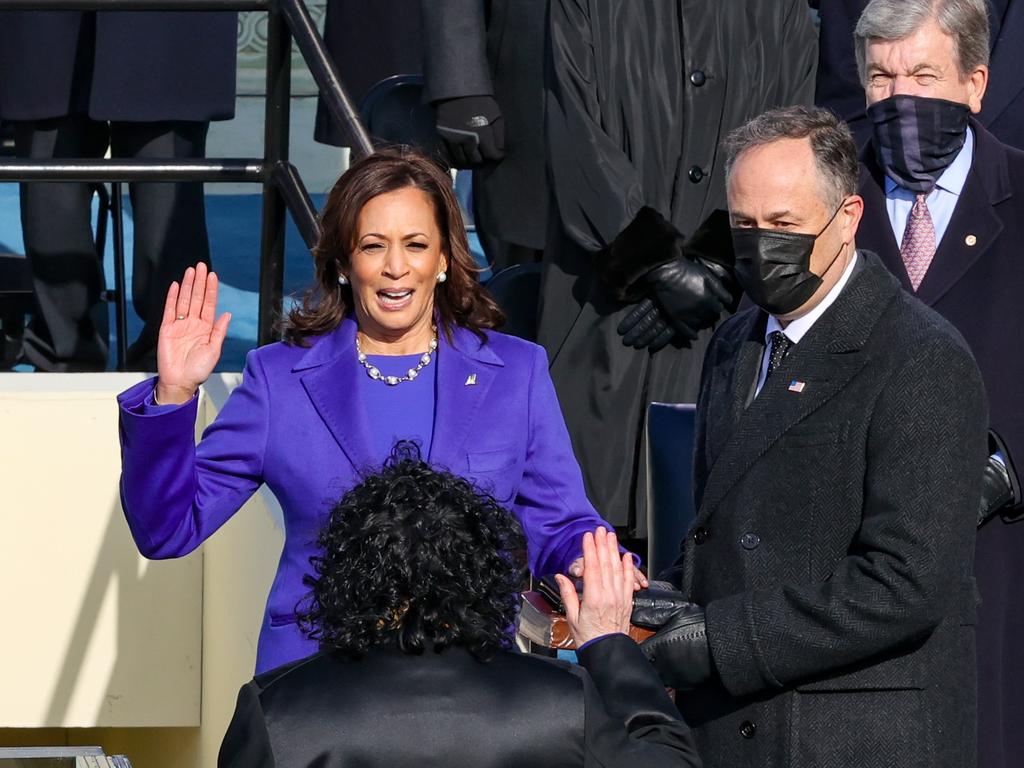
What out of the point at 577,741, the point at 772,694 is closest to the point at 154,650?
the point at 772,694

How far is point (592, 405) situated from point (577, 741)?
2067mm

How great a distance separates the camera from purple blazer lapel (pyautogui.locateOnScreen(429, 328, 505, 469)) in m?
2.91

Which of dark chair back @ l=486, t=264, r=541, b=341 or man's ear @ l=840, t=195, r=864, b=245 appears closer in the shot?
man's ear @ l=840, t=195, r=864, b=245

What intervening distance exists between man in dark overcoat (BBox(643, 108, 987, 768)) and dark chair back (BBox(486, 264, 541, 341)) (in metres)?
1.77

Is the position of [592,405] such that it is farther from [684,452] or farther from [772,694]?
[772,694]

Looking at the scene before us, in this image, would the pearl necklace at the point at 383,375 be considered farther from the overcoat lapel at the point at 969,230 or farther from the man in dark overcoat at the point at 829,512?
the overcoat lapel at the point at 969,230

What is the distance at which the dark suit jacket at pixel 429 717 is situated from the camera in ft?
6.84

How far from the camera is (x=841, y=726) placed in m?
2.55

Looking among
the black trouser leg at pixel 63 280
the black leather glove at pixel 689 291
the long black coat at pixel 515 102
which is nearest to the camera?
the black leather glove at pixel 689 291

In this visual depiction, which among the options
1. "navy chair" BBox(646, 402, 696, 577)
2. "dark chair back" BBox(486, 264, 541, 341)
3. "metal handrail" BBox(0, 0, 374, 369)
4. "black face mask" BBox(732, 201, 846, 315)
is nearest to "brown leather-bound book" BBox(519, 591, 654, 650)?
"black face mask" BBox(732, 201, 846, 315)

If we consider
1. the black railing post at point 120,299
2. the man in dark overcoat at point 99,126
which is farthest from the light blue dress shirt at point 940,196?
the black railing post at point 120,299

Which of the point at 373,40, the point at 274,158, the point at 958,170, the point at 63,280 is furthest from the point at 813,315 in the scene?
the point at 373,40

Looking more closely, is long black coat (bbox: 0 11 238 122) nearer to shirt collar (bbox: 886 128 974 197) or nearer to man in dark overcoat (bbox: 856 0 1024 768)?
man in dark overcoat (bbox: 856 0 1024 768)

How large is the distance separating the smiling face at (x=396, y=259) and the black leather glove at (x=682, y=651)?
→ 68 centimetres
